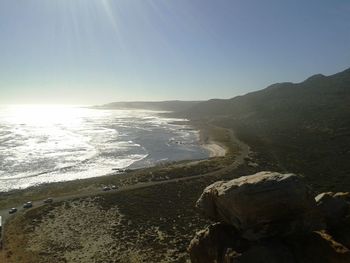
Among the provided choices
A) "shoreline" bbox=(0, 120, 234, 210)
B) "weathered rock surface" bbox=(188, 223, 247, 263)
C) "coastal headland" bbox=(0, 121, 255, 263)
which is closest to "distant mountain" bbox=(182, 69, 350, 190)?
"coastal headland" bbox=(0, 121, 255, 263)

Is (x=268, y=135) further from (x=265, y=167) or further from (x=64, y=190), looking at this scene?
(x=64, y=190)

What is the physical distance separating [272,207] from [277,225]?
3.95ft

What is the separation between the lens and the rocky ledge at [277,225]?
19.8 metres

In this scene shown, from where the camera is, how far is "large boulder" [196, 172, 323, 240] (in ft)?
66.5

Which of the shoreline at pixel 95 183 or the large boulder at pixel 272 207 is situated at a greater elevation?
the large boulder at pixel 272 207

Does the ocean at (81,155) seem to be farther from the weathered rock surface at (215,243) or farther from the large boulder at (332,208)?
the large boulder at (332,208)

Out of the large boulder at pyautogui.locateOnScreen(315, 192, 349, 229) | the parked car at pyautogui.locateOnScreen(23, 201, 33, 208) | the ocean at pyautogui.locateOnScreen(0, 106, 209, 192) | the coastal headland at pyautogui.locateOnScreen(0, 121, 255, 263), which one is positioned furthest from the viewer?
the ocean at pyautogui.locateOnScreen(0, 106, 209, 192)

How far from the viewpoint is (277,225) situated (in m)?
20.7

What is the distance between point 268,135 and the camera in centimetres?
13488

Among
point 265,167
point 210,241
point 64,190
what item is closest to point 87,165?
point 64,190

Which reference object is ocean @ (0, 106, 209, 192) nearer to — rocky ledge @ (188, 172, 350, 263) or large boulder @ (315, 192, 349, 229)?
rocky ledge @ (188, 172, 350, 263)

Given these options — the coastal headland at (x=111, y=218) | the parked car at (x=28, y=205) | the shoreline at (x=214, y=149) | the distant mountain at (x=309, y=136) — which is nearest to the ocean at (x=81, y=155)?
the shoreline at (x=214, y=149)

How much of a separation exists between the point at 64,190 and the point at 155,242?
1226 inches

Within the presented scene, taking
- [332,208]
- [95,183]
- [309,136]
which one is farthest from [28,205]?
[309,136]
